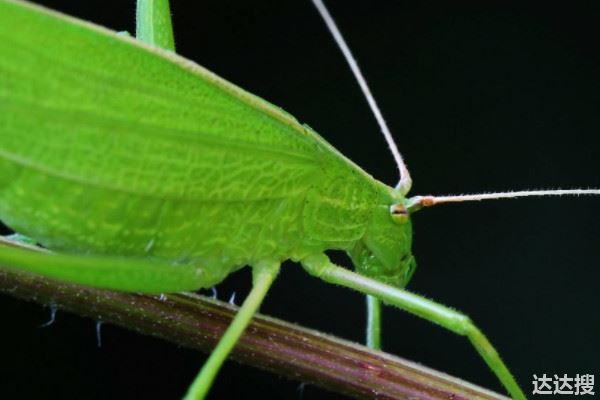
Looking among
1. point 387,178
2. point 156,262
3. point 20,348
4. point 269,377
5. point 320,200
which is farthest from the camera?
point 387,178

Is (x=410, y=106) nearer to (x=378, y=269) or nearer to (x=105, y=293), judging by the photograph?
(x=378, y=269)

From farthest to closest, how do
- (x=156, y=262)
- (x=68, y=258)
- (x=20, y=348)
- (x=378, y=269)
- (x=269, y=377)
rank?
1. (x=269, y=377)
2. (x=20, y=348)
3. (x=378, y=269)
4. (x=156, y=262)
5. (x=68, y=258)

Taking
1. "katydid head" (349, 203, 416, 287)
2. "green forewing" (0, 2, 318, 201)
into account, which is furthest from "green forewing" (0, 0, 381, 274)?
"katydid head" (349, 203, 416, 287)

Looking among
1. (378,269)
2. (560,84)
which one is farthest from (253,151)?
(560,84)

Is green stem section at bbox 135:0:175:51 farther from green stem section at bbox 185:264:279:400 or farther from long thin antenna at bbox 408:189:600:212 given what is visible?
long thin antenna at bbox 408:189:600:212

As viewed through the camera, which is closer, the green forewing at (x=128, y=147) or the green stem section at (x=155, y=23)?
the green forewing at (x=128, y=147)

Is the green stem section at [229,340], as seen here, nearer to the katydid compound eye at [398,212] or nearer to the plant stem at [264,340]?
the plant stem at [264,340]

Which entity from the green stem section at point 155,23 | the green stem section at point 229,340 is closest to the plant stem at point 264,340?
the green stem section at point 229,340
